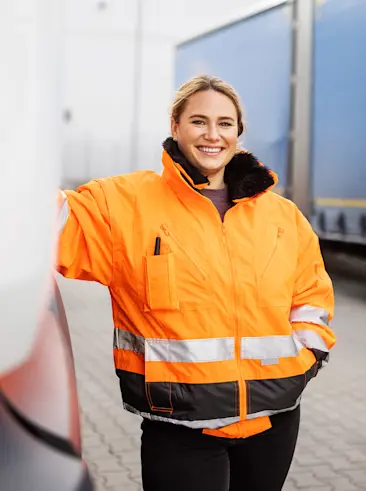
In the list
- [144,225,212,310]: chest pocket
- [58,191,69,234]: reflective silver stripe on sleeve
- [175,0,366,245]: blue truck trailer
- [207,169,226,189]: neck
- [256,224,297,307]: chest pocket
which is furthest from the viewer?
[175,0,366,245]: blue truck trailer

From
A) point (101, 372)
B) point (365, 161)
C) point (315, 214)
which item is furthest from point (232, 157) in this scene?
point (315, 214)

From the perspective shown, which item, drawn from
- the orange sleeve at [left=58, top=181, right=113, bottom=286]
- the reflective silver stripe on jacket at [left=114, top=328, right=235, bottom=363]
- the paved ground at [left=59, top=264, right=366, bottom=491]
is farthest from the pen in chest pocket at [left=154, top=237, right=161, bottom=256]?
the paved ground at [left=59, top=264, right=366, bottom=491]

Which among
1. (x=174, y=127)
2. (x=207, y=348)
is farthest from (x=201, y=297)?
(x=174, y=127)

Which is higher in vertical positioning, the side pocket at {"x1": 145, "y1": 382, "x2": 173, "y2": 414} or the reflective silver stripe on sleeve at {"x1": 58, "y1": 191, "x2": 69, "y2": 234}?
the reflective silver stripe on sleeve at {"x1": 58, "y1": 191, "x2": 69, "y2": 234}

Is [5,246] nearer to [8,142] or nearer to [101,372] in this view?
[8,142]

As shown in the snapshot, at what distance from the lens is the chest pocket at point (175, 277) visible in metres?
2.20

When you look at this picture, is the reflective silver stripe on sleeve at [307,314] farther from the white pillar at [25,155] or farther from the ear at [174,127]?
the white pillar at [25,155]

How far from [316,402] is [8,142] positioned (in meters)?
4.65

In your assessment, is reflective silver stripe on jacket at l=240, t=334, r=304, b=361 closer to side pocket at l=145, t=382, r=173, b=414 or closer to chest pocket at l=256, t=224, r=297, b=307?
chest pocket at l=256, t=224, r=297, b=307

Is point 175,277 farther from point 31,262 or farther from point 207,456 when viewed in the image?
point 31,262

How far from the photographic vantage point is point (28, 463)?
1345 mm

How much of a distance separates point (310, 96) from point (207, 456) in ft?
30.1

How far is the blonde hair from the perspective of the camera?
2.41 meters

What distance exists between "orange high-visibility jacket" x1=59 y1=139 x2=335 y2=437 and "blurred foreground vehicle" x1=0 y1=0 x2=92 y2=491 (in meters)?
0.77
